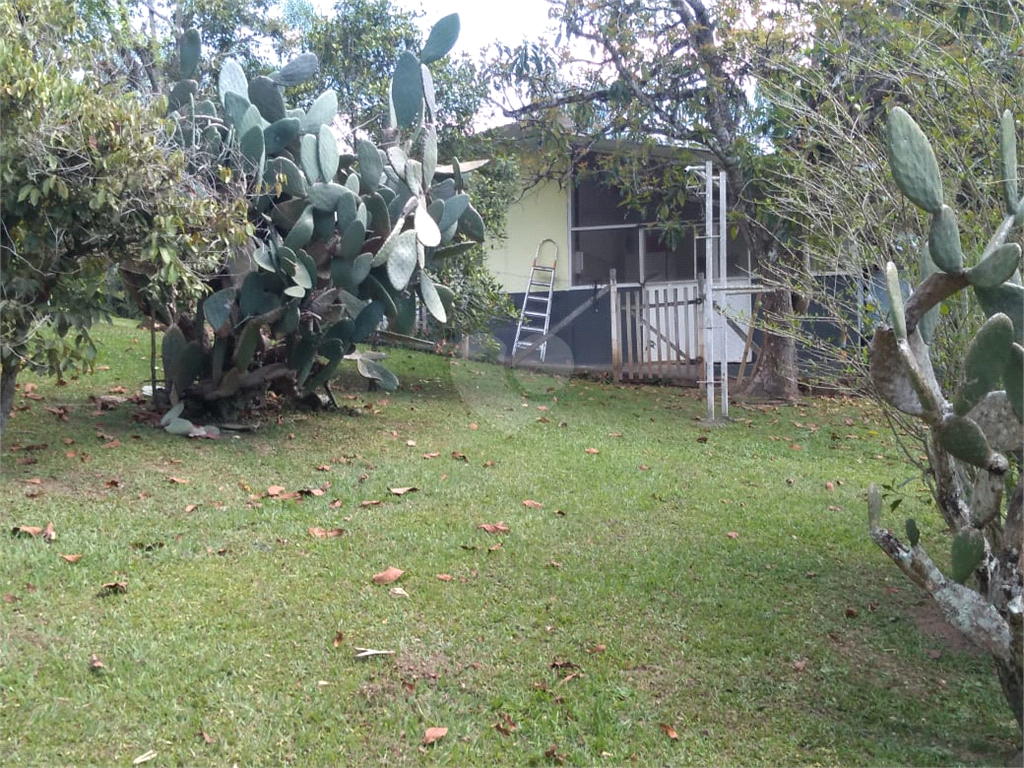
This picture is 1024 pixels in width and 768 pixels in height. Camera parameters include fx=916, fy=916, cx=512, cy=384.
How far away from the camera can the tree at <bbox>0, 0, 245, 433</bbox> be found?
5227 millimetres

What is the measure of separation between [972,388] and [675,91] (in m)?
9.41

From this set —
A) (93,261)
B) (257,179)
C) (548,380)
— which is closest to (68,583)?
(93,261)

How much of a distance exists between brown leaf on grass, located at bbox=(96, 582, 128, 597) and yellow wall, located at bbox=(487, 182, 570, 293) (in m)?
11.5

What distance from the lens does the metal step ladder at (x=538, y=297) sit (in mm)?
15172

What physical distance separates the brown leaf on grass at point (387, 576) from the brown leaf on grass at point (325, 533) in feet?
2.16

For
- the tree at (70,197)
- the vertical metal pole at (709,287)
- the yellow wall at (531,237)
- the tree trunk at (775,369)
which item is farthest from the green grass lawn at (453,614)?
the yellow wall at (531,237)

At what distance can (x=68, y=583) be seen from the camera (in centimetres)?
453

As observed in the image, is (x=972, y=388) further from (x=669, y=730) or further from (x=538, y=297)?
(x=538, y=297)

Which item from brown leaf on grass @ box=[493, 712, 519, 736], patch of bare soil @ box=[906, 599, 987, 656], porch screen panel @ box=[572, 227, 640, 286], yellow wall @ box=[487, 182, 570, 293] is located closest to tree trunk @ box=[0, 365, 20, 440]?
brown leaf on grass @ box=[493, 712, 519, 736]

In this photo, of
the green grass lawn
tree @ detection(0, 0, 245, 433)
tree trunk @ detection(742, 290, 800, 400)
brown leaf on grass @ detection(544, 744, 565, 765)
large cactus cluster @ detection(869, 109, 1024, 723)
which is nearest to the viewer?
large cactus cluster @ detection(869, 109, 1024, 723)

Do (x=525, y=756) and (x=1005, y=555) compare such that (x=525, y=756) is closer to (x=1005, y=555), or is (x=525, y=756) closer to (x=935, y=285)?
(x=1005, y=555)

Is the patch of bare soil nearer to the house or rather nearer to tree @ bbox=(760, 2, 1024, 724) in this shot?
tree @ bbox=(760, 2, 1024, 724)

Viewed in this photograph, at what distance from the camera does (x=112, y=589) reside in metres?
4.48

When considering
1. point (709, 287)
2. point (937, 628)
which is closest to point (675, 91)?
point (709, 287)
